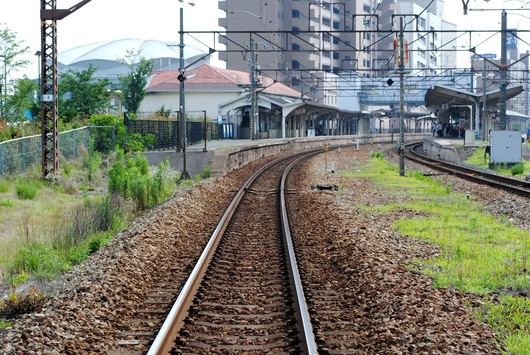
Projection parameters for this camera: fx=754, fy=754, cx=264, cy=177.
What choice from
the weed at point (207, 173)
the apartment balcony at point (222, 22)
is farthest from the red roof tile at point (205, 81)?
the weed at point (207, 173)

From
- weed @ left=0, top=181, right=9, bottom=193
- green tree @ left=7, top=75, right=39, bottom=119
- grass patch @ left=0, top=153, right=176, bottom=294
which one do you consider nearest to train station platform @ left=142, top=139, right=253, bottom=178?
grass patch @ left=0, top=153, right=176, bottom=294

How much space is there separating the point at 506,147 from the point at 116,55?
111930mm

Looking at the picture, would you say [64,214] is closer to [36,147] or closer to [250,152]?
[36,147]

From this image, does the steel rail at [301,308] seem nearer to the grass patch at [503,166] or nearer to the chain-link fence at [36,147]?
the chain-link fence at [36,147]

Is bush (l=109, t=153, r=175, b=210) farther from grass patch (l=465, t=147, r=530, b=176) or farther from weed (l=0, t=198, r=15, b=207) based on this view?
grass patch (l=465, t=147, r=530, b=176)

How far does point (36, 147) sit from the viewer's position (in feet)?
90.6

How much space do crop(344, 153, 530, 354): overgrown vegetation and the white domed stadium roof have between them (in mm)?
111163

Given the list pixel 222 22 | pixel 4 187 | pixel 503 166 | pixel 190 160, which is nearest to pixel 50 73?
pixel 4 187

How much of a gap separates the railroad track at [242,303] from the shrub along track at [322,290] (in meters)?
0.29

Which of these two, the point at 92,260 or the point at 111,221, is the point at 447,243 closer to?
the point at 92,260

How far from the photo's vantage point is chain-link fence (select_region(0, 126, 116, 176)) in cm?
2444

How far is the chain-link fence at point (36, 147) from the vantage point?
962 inches

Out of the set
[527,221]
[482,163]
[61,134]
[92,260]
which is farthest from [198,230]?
[482,163]

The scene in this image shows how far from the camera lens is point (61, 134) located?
96.3 feet
